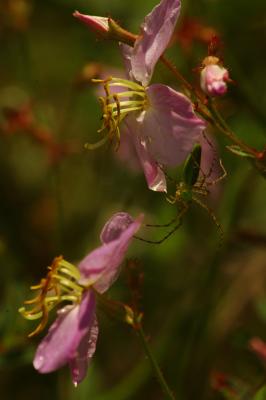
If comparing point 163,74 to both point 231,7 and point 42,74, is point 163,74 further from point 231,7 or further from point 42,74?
point 42,74

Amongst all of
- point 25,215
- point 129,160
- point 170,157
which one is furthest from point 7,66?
point 170,157

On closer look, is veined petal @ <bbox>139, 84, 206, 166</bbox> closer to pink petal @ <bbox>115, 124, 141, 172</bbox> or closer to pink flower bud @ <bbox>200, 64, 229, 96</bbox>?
pink flower bud @ <bbox>200, 64, 229, 96</bbox>

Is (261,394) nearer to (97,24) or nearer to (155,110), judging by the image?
(155,110)

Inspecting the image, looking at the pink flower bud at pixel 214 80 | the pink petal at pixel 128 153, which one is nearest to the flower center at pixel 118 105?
the pink flower bud at pixel 214 80

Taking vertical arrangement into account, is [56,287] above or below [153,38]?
below

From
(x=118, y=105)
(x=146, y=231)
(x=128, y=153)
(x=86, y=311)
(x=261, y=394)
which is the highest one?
(x=118, y=105)

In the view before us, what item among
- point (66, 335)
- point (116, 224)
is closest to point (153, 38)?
point (116, 224)
